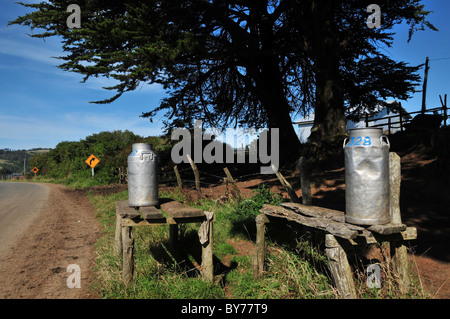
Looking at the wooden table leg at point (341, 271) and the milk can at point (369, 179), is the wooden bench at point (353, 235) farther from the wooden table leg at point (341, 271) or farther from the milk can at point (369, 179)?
the milk can at point (369, 179)

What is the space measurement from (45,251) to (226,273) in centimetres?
377

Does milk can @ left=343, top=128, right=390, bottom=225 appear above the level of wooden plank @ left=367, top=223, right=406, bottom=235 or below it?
above

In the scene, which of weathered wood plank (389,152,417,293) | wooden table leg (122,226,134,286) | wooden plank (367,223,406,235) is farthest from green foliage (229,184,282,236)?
wooden plank (367,223,406,235)

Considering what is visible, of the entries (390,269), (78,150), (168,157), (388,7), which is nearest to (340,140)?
(388,7)

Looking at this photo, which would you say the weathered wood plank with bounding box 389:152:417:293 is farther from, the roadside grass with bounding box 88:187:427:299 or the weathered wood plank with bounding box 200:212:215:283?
the weathered wood plank with bounding box 200:212:215:283

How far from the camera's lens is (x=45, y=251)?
19.7 feet

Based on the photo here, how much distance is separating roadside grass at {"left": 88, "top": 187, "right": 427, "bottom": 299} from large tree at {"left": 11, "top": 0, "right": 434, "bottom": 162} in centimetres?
535

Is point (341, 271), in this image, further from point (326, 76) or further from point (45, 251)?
point (326, 76)

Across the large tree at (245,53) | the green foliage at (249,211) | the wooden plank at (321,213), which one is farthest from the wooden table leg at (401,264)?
the large tree at (245,53)

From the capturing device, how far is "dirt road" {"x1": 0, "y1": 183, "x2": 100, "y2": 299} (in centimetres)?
419

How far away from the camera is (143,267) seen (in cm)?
418

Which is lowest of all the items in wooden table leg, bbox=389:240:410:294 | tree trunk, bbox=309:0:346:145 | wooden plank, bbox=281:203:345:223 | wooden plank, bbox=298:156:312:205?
wooden table leg, bbox=389:240:410:294

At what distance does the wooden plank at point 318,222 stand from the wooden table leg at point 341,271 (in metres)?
0.11
